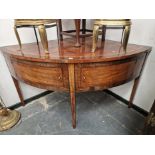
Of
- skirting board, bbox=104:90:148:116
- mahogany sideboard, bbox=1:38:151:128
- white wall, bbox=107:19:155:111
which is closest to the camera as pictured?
mahogany sideboard, bbox=1:38:151:128

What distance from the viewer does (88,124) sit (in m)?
1.23

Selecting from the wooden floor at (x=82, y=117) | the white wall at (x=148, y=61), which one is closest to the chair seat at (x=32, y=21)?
the white wall at (x=148, y=61)

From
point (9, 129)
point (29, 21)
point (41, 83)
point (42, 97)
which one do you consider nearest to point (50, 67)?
point (41, 83)

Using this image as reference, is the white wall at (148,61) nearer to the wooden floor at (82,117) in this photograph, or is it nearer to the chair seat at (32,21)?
the wooden floor at (82,117)

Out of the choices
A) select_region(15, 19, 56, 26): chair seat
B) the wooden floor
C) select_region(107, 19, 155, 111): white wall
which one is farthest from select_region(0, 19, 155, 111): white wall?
select_region(15, 19, 56, 26): chair seat

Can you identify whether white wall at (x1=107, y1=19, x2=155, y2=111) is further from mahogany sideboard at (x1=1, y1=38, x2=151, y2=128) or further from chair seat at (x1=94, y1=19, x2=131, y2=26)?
chair seat at (x1=94, y1=19, x2=131, y2=26)

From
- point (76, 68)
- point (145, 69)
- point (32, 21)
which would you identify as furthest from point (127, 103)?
point (32, 21)

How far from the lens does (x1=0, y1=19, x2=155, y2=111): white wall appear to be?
3.60 ft

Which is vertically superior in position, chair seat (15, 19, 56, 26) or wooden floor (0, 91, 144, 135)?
chair seat (15, 19, 56, 26)

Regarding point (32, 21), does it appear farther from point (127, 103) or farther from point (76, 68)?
point (127, 103)

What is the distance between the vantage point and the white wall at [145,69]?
43.3 inches

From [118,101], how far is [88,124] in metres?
0.50

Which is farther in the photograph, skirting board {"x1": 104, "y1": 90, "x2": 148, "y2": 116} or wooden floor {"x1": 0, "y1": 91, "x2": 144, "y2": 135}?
skirting board {"x1": 104, "y1": 90, "x2": 148, "y2": 116}
